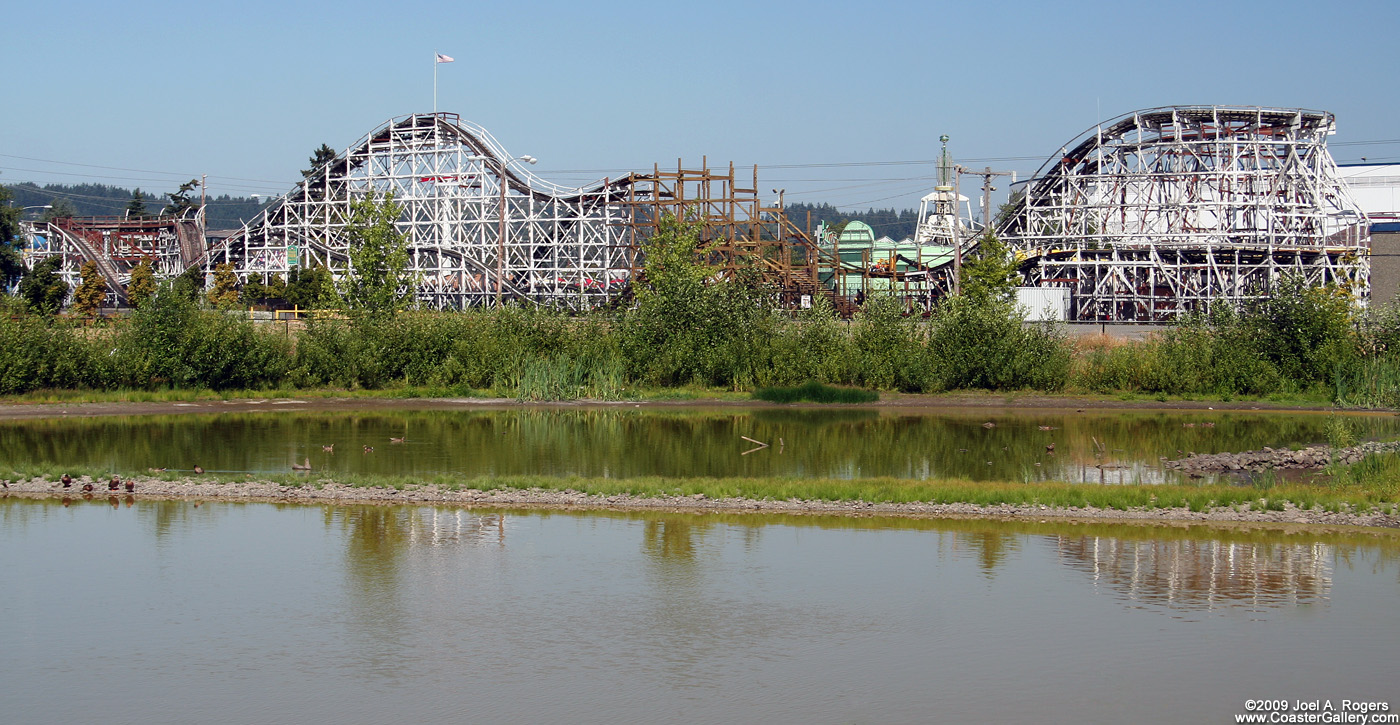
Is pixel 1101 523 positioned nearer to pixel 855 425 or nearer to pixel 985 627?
pixel 985 627

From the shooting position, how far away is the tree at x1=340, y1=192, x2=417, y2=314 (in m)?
43.0

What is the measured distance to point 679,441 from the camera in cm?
2503

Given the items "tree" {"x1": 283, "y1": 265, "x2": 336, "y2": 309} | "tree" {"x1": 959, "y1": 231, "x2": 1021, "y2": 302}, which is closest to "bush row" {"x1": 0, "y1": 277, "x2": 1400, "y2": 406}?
"tree" {"x1": 959, "y1": 231, "x2": 1021, "y2": 302}

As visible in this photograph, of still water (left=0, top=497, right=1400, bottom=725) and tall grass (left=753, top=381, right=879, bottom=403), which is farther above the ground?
tall grass (left=753, top=381, right=879, bottom=403)

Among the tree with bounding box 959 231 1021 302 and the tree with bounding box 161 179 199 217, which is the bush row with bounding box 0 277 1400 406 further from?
the tree with bounding box 161 179 199 217

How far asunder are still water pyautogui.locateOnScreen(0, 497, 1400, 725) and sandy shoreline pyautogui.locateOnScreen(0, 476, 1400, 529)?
1.62 ft

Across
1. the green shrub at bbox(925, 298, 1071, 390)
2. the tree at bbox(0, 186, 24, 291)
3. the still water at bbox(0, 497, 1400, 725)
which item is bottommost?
the still water at bbox(0, 497, 1400, 725)

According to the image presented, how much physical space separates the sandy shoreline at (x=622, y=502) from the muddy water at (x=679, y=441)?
2.10m

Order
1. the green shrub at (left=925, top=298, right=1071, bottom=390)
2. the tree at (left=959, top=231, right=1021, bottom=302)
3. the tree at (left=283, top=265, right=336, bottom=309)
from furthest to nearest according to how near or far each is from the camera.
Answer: the tree at (left=283, top=265, right=336, bottom=309)
the tree at (left=959, top=231, right=1021, bottom=302)
the green shrub at (left=925, top=298, right=1071, bottom=390)

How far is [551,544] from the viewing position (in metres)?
14.4

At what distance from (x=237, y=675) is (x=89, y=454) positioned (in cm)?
1501

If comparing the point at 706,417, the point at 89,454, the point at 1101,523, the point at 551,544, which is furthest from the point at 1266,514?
the point at 89,454

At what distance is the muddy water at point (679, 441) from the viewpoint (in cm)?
→ 2059

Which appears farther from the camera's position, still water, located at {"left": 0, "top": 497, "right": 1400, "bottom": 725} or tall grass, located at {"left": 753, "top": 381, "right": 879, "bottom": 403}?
tall grass, located at {"left": 753, "top": 381, "right": 879, "bottom": 403}
